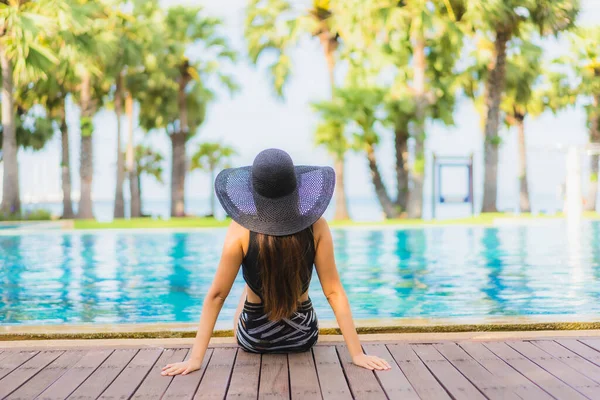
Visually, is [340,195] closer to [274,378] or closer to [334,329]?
[334,329]

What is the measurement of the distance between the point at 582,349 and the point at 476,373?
33.1 inches

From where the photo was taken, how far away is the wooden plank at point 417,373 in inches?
134

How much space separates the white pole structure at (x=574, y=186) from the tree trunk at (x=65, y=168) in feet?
61.4

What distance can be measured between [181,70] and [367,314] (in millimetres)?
25360

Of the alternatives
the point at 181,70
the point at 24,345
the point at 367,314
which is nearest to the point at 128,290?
the point at 367,314

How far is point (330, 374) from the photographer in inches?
148

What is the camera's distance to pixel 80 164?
1062 inches

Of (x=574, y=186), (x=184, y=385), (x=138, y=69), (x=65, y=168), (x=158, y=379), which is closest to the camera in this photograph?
(x=184, y=385)

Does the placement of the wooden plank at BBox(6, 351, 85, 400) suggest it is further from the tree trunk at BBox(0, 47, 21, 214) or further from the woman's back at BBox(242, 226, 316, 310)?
the tree trunk at BBox(0, 47, 21, 214)

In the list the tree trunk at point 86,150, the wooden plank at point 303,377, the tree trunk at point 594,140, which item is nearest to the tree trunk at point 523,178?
the tree trunk at point 594,140

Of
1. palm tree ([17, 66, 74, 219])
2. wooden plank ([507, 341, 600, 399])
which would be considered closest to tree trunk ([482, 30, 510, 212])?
palm tree ([17, 66, 74, 219])

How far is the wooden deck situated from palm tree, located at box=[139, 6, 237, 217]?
2694cm

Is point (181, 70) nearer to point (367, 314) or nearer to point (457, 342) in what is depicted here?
point (367, 314)

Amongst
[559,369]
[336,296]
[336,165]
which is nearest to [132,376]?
[336,296]
